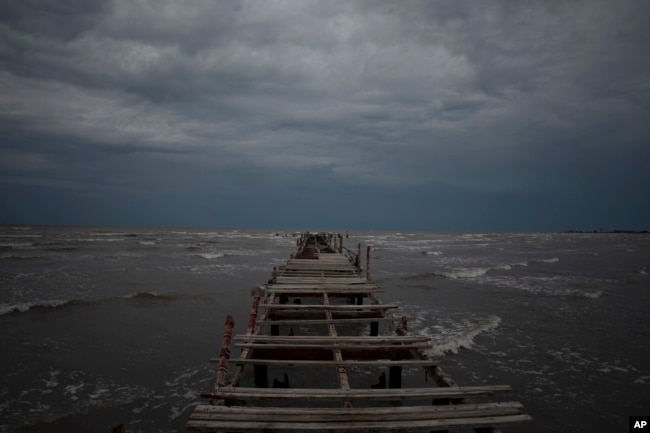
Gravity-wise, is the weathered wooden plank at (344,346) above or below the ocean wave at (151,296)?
above

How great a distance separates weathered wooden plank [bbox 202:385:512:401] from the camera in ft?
14.6

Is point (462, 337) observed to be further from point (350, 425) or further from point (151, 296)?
point (151, 296)

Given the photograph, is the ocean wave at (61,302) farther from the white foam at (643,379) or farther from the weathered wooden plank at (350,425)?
the white foam at (643,379)

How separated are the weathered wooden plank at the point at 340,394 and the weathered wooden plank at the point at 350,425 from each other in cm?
49

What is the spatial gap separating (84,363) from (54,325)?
14.5 ft

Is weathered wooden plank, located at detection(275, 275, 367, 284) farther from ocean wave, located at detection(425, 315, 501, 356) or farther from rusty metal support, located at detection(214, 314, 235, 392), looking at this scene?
rusty metal support, located at detection(214, 314, 235, 392)

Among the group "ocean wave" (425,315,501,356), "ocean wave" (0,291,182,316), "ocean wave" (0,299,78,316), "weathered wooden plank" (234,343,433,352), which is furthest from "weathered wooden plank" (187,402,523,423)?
"ocean wave" (0,299,78,316)

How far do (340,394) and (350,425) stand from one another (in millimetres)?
661

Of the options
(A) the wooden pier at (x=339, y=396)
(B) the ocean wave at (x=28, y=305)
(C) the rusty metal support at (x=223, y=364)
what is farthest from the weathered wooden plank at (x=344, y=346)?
(B) the ocean wave at (x=28, y=305)

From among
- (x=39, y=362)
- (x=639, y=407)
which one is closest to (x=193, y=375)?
(x=39, y=362)

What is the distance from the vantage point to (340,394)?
182 inches

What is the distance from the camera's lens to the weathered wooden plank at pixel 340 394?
444 cm

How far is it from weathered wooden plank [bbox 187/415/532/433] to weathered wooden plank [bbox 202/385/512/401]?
1.59ft

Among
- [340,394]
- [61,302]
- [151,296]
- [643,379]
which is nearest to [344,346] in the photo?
[340,394]
